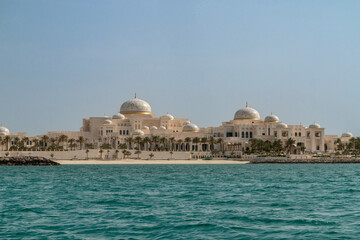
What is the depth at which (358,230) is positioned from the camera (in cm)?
2355

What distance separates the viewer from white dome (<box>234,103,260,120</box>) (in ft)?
491

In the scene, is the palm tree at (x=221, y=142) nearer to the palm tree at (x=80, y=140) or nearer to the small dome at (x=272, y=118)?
the small dome at (x=272, y=118)

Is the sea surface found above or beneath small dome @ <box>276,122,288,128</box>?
beneath

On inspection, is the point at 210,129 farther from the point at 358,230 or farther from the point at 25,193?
the point at 358,230

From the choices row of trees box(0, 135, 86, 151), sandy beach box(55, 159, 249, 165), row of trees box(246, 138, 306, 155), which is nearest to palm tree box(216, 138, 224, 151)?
row of trees box(246, 138, 306, 155)

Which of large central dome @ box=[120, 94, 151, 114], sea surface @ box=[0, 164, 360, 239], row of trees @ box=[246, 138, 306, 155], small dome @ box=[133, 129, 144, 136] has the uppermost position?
large central dome @ box=[120, 94, 151, 114]

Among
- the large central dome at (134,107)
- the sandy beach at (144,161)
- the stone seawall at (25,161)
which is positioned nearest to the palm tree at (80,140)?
the sandy beach at (144,161)

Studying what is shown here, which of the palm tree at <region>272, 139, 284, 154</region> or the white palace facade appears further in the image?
the white palace facade

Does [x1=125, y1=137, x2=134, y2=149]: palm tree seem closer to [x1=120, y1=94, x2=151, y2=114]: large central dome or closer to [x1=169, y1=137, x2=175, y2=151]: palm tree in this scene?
[x1=169, y1=137, x2=175, y2=151]: palm tree

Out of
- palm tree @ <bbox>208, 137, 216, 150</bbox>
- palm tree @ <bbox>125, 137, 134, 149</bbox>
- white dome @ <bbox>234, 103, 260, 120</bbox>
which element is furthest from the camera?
white dome @ <bbox>234, 103, 260, 120</bbox>

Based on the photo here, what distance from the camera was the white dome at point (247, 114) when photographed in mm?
149625

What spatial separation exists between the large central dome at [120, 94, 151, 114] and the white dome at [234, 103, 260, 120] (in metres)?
26.5

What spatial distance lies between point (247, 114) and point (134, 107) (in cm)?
3300

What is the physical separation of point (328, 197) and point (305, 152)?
100951 millimetres
